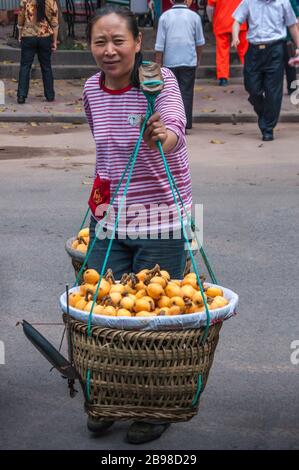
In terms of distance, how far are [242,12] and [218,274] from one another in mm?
6295

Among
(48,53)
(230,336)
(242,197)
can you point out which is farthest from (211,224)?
(48,53)

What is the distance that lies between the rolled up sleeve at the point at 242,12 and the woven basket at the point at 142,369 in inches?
372

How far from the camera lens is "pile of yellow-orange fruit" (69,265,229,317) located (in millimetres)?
4484

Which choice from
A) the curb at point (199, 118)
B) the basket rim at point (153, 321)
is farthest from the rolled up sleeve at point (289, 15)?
the basket rim at point (153, 321)

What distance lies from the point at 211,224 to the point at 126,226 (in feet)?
14.7

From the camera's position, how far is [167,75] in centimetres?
492

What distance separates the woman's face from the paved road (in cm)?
162

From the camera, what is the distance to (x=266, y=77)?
44.5 ft

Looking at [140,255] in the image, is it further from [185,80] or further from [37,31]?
[37,31]

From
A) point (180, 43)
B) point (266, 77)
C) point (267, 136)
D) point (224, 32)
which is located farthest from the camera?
point (224, 32)

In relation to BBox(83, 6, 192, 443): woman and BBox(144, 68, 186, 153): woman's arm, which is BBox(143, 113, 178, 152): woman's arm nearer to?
BBox(144, 68, 186, 153): woman's arm

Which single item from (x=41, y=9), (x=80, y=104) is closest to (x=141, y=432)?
(x=41, y=9)

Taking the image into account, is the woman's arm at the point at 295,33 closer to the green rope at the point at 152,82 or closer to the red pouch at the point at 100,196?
the red pouch at the point at 100,196

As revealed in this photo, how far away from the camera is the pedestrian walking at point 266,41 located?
43.9 feet
